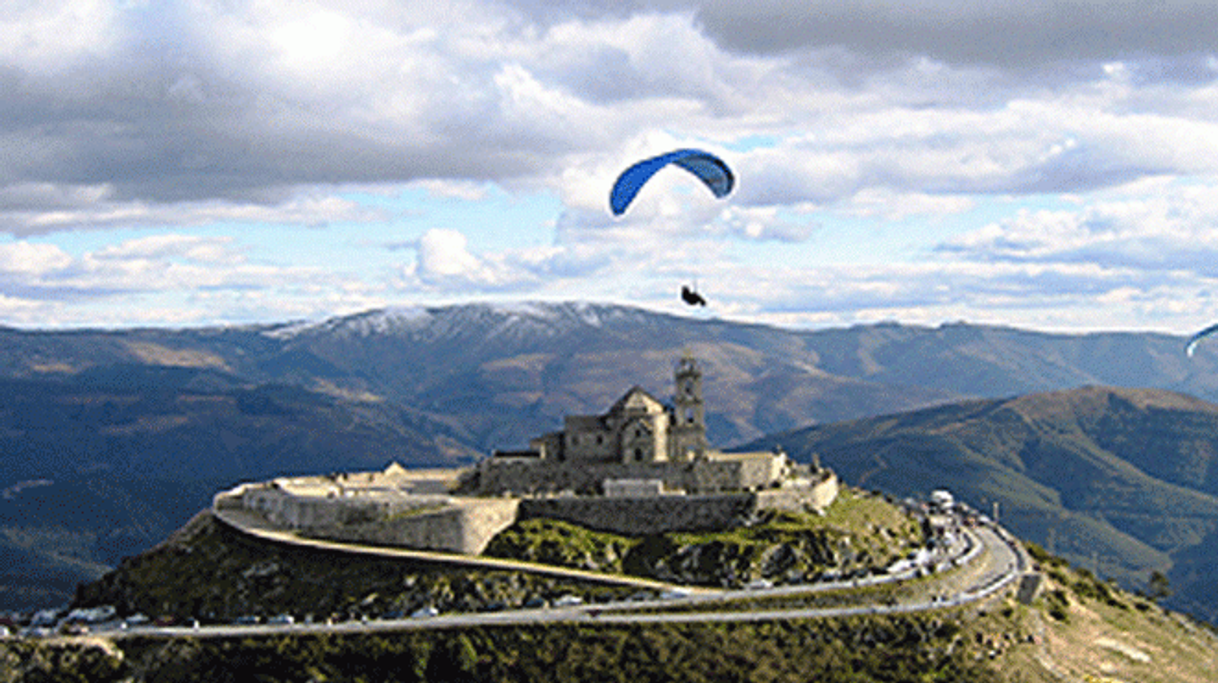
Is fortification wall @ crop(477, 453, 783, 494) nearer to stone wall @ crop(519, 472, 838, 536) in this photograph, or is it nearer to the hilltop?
stone wall @ crop(519, 472, 838, 536)

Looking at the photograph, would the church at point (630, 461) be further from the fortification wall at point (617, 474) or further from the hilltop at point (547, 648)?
the hilltop at point (547, 648)

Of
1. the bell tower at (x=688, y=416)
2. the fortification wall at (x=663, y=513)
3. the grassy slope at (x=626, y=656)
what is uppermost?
the bell tower at (x=688, y=416)

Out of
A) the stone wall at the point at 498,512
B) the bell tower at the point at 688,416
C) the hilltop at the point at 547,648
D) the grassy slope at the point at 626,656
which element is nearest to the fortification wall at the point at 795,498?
the stone wall at the point at 498,512

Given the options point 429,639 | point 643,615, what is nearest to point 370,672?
A: point 429,639

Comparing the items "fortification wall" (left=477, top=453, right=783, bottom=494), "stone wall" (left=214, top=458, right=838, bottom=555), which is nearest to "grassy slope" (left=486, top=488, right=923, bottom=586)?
"stone wall" (left=214, top=458, right=838, bottom=555)

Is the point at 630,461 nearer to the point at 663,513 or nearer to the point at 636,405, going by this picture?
the point at 636,405

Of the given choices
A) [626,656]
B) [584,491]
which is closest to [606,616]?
[626,656]
